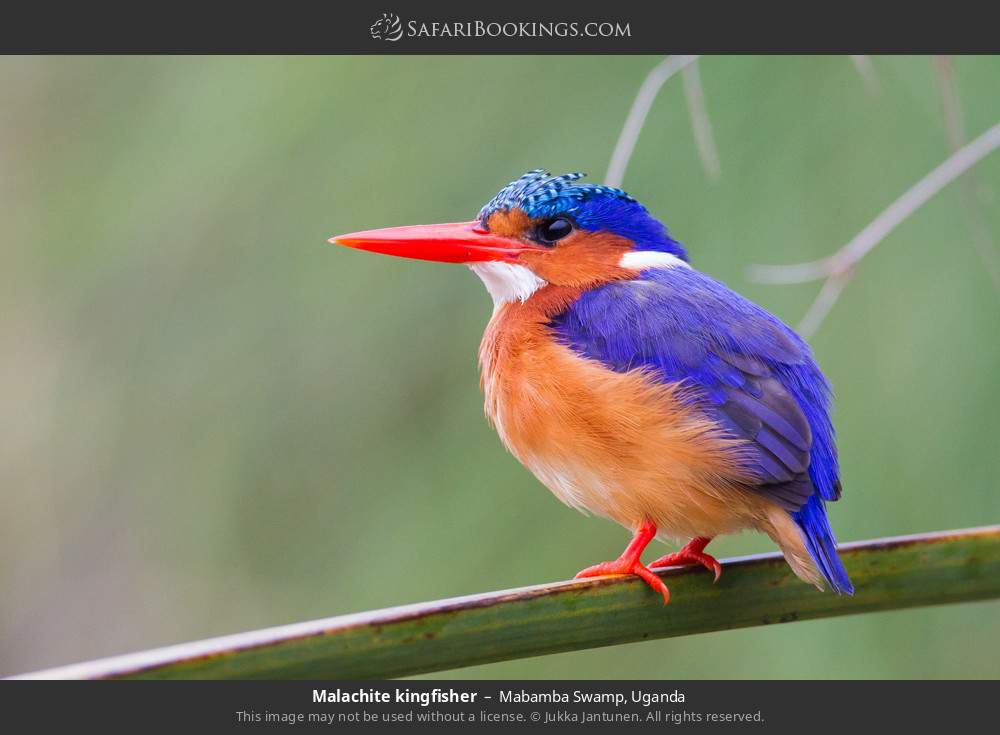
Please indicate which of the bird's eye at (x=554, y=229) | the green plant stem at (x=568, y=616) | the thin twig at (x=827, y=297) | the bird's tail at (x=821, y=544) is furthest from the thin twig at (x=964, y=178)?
the bird's eye at (x=554, y=229)

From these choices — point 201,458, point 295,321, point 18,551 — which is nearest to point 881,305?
point 295,321

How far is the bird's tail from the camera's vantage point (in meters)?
1.59

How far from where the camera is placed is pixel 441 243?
2.09 meters

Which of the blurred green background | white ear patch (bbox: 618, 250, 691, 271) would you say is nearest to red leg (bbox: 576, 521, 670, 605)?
the blurred green background

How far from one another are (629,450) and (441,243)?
527 millimetres

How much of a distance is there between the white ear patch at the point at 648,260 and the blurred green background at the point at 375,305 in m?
0.13

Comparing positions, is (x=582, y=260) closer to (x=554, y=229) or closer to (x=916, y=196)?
(x=554, y=229)

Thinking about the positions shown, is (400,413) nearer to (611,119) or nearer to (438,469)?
(438,469)

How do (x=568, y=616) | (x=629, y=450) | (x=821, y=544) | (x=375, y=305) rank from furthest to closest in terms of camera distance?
(x=375, y=305) → (x=629, y=450) → (x=821, y=544) → (x=568, y=616)

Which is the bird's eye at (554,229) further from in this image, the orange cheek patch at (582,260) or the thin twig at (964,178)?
the thin twig at (964,178)

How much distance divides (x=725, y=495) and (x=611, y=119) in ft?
3.19

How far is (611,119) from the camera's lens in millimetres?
2479

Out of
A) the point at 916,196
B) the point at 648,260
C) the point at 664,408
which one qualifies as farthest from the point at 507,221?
the point at 916,196

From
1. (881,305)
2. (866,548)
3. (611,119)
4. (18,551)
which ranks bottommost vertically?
(866,548)
